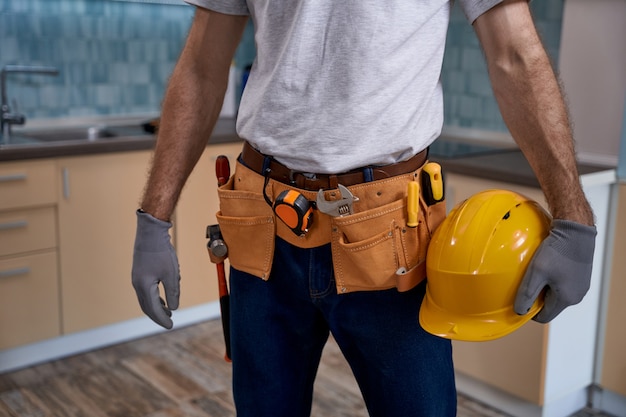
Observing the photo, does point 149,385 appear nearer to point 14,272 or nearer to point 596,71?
point 14,272

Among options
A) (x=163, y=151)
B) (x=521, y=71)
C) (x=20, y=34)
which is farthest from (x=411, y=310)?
(x=20, y=34)

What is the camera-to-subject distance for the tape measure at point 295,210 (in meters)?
1.26

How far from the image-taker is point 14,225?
9.02ft

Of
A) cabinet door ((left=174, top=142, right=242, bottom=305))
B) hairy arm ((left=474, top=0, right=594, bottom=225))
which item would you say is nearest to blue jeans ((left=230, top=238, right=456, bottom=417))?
hairy arm ((left=474, top=0, right=594, bottom=225))

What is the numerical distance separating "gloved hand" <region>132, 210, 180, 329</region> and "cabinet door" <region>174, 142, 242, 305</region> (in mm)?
1683

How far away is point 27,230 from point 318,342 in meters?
1.72

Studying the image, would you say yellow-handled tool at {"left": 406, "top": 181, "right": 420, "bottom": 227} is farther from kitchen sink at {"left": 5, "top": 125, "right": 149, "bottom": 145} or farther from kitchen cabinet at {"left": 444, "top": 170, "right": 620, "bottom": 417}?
kitchen sink at {"left": 5, "top": 125, "right": 149, "bottom": 145}

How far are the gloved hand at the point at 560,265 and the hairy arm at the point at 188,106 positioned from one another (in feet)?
2.16

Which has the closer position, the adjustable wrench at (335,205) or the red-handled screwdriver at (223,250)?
the adjustable wrench at (335,205)

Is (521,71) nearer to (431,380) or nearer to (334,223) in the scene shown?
(334,223)

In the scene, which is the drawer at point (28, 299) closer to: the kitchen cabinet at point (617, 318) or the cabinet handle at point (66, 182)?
the cabinet handle at point (66, 182)

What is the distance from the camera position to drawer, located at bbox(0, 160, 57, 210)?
2.70 m

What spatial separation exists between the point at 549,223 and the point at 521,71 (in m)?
0.24

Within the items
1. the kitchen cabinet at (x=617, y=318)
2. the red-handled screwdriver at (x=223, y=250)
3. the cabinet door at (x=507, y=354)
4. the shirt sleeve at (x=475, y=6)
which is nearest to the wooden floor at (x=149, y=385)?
the cabinet door at (x=507, y=354)
